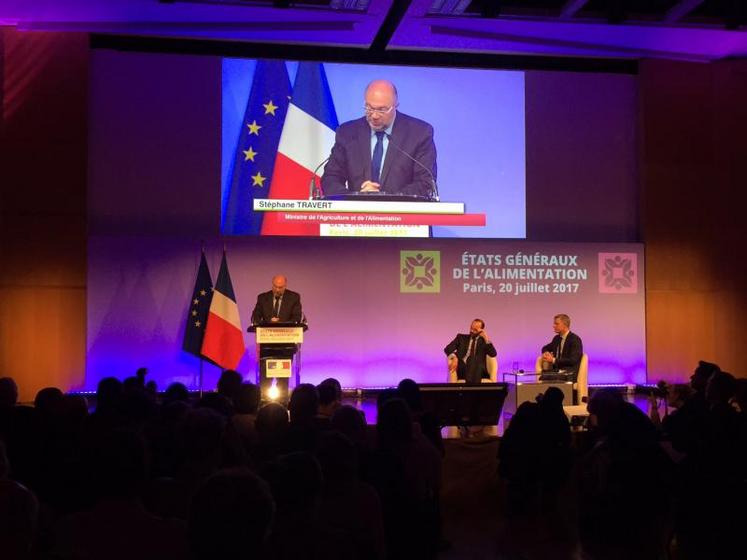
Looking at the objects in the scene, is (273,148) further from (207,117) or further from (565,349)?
(565,349)

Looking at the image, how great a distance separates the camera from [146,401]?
392 cm

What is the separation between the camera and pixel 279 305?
8773mm

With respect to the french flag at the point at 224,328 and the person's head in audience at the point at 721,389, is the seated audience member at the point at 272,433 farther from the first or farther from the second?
the french flag at the point at 224,328

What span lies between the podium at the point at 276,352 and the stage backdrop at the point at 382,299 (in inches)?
67.8

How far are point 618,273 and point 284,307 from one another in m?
4.78

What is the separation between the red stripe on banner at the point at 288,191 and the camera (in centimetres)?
1004

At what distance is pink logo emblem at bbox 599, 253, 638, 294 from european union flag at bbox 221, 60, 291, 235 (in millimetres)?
4634

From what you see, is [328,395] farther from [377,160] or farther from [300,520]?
[377,160]

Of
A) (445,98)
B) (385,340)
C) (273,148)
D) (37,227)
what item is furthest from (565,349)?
(37,227)

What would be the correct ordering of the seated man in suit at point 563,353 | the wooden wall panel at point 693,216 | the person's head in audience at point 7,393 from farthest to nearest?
the wooden wall panel at point 693,216 < the seated man in suit at point 563,353 < the person's head in audience at point 7,393

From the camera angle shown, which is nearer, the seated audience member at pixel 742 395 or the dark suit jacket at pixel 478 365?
the seated audience member at pixel 742 395

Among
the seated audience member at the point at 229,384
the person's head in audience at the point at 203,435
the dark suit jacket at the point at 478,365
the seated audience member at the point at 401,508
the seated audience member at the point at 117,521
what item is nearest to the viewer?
the seated audience member at the point at 117,521

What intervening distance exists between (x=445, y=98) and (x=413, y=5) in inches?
69.4

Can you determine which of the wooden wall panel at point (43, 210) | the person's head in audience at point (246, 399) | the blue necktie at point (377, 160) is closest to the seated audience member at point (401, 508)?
the person's head in audience at point (246, 399)
